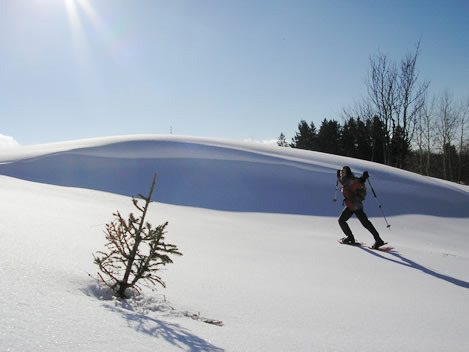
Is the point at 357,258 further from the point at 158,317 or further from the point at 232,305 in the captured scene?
the point at 158,317

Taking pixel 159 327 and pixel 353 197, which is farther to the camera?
pixel 353 197

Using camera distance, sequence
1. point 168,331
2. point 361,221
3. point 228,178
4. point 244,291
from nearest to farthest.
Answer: point 168,331
point 244,291
point 361,221
point 228,178

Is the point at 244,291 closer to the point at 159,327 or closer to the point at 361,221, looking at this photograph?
the point at 159,327

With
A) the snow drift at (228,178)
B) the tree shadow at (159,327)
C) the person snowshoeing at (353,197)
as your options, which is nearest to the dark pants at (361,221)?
the person snowshoeing at (353,197)

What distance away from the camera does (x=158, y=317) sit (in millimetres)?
1576

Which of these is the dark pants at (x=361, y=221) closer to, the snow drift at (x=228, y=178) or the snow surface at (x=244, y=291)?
the snow surface at (x=244, y=291)

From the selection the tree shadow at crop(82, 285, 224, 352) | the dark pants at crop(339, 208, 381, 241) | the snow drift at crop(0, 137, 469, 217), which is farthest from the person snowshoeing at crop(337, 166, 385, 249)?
the tree shadow at crop(82, 285, 224, 352)

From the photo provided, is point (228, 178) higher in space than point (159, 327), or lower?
higher

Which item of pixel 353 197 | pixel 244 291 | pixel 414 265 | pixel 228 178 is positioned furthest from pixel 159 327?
pixel 228 178

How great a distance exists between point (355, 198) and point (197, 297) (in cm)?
427

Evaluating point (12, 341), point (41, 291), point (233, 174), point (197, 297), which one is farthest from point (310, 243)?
point (233, 174)

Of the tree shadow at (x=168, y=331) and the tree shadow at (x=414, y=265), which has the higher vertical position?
the tree shadow at (x=168, y=331)

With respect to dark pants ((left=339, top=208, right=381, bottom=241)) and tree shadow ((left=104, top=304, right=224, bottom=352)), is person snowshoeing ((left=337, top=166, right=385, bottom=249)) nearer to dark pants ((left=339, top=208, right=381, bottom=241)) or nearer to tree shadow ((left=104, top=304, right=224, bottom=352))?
dark pants ((left=339, top=208, right=381, bottom=241))

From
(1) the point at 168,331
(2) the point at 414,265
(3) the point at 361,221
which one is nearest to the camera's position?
(1) the point at 168,331
